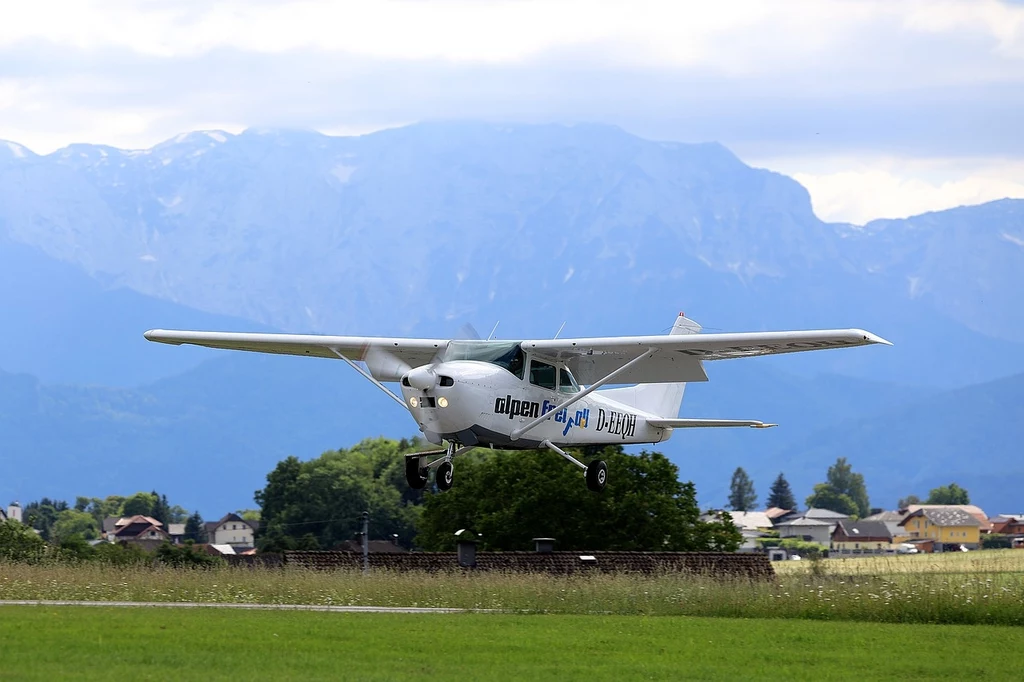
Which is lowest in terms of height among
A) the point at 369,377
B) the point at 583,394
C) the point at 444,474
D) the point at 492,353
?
the point at 444,474

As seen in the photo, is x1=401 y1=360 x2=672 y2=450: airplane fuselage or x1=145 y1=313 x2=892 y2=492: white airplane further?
x1=145 y1=313 x2=892 y2=492: white airplane

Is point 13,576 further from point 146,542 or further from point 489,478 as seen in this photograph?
point 146,542

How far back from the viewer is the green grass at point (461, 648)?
2031 cm

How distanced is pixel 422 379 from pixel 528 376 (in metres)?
2.98

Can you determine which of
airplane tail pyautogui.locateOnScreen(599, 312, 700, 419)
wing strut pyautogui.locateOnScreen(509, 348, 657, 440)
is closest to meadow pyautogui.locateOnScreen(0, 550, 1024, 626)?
airplane tail pyautogui.locateOnScreen(599, 312, 700, 419)

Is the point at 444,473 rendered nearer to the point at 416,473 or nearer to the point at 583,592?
the point at 416,473

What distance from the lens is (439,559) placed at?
45.3 metres

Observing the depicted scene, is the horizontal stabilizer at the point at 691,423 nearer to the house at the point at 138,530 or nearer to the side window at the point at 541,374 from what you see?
the side window at the point at 541,374

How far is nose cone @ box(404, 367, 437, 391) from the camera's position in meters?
27.0

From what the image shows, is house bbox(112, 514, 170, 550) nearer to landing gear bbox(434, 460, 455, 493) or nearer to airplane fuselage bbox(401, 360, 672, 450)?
airplane fuselage bbox(401, 360, 672, 450)

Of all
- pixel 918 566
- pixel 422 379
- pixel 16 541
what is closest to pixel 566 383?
pixel 422 379

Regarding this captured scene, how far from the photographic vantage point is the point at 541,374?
97.6ft

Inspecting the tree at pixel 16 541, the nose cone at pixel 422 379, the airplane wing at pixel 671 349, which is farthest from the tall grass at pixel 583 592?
the tree at pixel 16 541

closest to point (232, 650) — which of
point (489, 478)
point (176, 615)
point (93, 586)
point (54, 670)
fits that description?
point (54, 670)
